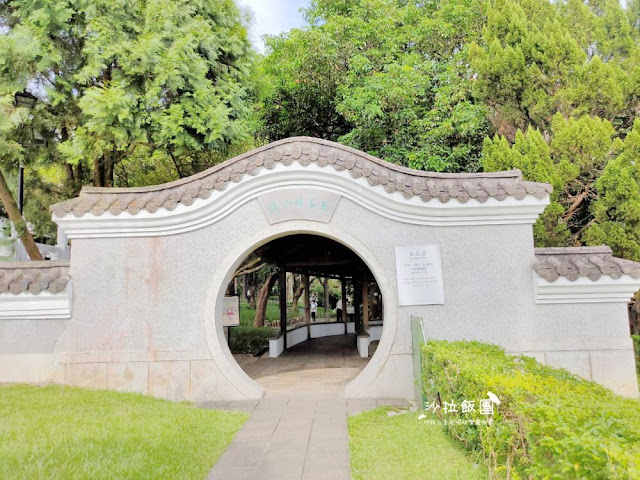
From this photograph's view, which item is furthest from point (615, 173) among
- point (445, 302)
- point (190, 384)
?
point (190, 384)

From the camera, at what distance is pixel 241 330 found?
14461 mm

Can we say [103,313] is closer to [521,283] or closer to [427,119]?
[521,283]

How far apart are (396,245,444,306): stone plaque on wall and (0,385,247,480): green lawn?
9.58 feet

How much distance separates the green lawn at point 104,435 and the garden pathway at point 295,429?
9.2 inches

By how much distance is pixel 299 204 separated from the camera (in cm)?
696

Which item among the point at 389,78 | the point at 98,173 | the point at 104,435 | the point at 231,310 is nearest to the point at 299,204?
the point at 231,310

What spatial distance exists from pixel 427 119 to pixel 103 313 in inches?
337

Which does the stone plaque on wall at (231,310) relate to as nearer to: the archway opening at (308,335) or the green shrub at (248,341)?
the archway opening at (308,335)

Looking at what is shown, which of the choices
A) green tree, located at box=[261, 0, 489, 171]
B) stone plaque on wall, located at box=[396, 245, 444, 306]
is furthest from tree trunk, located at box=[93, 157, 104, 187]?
stone plaque on wall, located at box=[396, 245, 444, 306]

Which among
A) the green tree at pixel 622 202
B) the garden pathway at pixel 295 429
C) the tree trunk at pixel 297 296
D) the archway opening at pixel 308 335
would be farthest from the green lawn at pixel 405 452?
the tree trunk at pixel 297 296

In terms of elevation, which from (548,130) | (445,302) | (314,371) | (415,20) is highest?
(415,20)

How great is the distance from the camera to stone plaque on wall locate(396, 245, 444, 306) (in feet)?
22.2

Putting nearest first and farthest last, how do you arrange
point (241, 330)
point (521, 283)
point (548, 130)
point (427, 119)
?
point (521, 283) < point (548, 130) < point (427, 119) < point (241, 330)

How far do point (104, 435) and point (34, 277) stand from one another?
11.8 feet
